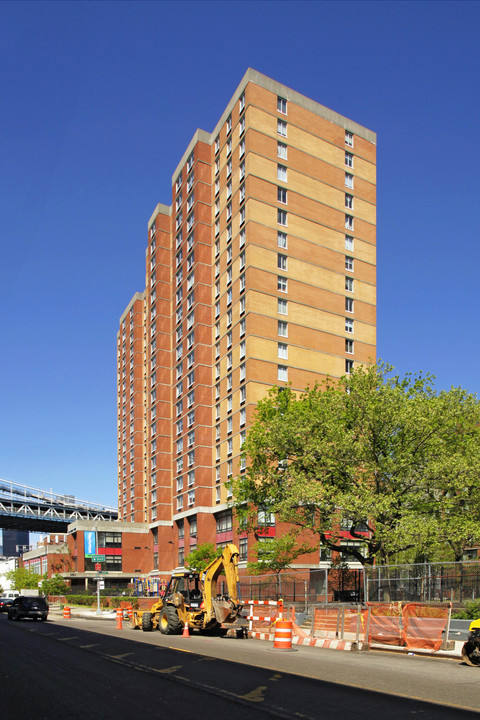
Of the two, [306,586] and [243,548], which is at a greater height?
[306,586]

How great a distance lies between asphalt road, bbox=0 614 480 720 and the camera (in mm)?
10992

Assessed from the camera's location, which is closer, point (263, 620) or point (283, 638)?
point (283, 638)

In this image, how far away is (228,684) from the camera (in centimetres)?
1378

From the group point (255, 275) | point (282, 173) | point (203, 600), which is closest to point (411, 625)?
point (203, 600)

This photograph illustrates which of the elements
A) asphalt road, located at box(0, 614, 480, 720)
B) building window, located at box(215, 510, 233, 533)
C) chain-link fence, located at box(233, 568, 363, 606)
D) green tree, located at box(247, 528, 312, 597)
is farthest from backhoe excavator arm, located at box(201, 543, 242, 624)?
building window, located at box(215, 510, 233, 533)

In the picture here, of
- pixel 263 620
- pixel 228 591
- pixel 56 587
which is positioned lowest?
pixel 56 587

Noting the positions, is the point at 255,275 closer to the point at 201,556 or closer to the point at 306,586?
the point at 201,556

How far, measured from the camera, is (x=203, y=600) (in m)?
29.8

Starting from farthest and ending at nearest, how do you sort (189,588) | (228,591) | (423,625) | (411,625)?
(189,588) < (228,591) < (411,625) < (423,625)

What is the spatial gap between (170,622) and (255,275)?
45072 millimetres

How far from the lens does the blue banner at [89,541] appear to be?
105625 millimetres

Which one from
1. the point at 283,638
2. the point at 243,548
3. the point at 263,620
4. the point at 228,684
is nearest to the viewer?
the point at 228,684

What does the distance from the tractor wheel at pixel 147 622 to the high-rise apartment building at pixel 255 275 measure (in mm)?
35511

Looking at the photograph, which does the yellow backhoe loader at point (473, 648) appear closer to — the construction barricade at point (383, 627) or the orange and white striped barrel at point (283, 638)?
the construction barricade at point (383, 627)
